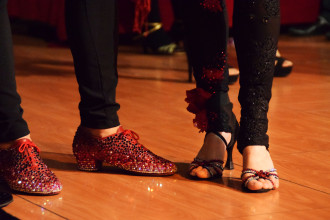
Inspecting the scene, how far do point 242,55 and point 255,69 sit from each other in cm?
3

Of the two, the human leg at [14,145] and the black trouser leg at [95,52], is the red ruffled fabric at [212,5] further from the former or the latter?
the human leg at [14,145]

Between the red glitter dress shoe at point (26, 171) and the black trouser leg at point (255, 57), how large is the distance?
1.15 feet

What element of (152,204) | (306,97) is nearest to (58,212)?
(152,204)

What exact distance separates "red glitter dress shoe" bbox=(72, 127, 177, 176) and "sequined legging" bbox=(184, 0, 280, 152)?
126 millimetres

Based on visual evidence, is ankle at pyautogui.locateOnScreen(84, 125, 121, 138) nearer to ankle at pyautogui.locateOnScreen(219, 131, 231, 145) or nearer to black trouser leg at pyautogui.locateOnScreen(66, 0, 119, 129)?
black trouser leg at pyautogui.locateOnScreen(66, 0, 119, 129)

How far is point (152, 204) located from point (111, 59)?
11.3 inches

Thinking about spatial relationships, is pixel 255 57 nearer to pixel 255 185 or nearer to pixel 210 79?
pixel 210 79

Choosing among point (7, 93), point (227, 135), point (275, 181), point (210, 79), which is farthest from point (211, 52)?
point (7, 93)

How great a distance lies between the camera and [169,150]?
1.33m

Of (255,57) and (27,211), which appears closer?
(27,211)

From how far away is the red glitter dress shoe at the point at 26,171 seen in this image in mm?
1030

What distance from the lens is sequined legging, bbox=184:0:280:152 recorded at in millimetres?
1074

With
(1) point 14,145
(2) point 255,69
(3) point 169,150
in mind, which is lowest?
(3) point 169,150

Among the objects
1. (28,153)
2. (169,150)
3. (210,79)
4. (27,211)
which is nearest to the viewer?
(27,211)
